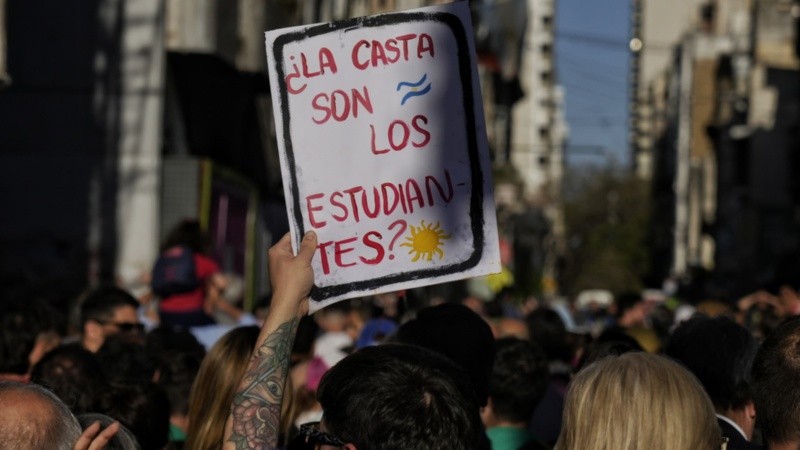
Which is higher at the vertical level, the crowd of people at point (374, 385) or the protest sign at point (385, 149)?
the protest sign at point (385, 149)

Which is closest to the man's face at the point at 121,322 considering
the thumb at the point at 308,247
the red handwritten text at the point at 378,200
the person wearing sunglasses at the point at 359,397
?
the red handwritten text at the point at 378,200

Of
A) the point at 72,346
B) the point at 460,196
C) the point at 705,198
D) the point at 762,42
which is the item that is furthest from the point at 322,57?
the point at 705,198

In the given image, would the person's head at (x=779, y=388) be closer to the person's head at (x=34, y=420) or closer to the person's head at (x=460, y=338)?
the person's head at (x=460, y=338)

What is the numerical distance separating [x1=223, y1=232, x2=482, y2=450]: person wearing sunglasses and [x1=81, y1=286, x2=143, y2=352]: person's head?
419 centimetres

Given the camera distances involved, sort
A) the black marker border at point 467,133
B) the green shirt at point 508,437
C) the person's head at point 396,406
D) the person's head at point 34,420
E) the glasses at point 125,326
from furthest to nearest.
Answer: the glasses at point 125,326
the green shirt at point 508,437
the black marker border at point 467,133
the person's head at point 396,406
the person's head at point 34,420

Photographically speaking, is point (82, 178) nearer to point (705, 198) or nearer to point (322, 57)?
point (322, 57)

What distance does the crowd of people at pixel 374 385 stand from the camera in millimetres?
4070

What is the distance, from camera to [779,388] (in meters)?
4.62

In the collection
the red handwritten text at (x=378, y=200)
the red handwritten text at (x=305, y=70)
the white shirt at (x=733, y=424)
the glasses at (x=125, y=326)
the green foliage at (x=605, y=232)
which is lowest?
the green foliage at (x=605, y=232)

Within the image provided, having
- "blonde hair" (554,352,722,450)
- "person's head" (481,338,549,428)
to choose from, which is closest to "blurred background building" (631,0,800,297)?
"person's head" (481,338,549,428)

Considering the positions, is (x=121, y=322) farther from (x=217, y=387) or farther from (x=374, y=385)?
(x=374, y=385)

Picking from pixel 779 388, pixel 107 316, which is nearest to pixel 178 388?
pixel 107 316

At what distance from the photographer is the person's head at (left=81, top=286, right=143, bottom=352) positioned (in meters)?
8.74

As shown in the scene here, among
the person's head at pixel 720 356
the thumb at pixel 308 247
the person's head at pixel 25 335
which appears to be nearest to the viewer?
the thumb at pixel 308 247
